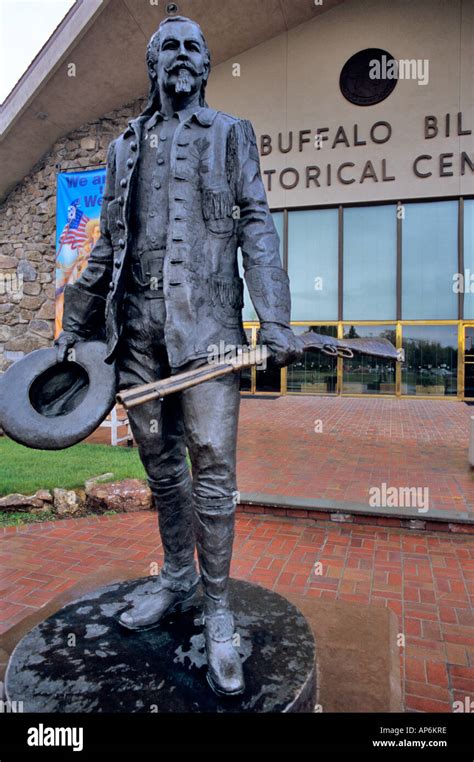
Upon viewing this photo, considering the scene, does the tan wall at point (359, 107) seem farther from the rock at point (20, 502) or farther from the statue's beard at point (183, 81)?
the statue's beard at point (183, 81)

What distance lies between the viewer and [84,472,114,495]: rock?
5.36 metres

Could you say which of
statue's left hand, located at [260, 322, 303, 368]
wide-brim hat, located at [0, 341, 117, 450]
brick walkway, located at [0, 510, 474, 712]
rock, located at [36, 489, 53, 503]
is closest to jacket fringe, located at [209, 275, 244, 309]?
statue's left hand, located at [260, 322, 303, 368]

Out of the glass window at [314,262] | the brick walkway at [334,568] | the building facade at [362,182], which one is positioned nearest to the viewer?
the brick walkway at [334,568]

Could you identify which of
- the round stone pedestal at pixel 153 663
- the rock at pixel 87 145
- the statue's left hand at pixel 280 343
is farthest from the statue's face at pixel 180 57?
the rock at pixel 87 145

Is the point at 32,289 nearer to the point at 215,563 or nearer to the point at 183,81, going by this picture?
the point at 183,81

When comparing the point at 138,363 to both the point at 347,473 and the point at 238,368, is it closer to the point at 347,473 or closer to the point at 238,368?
the point at 238,368

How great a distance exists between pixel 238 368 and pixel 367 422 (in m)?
9.20


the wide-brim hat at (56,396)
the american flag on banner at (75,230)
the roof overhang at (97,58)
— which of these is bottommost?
the wide-brim hat at (56,396)

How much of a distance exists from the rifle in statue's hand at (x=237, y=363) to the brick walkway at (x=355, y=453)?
294 cm

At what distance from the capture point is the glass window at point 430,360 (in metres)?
15.5

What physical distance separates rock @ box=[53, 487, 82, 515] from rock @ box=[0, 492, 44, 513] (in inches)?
6.1

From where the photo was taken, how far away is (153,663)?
2094 millimetres

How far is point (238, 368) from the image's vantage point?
204cm

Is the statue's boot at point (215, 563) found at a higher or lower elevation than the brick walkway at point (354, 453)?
higher
